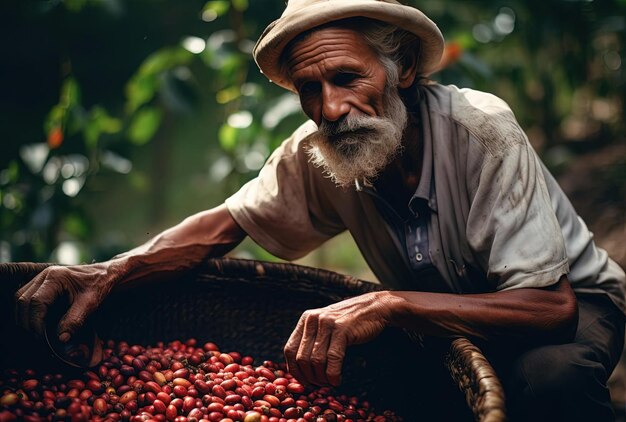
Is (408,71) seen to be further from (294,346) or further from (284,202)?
(294,346)

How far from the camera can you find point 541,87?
4.70 m

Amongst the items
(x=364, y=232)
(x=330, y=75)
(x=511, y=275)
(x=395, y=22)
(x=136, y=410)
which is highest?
(x=395, y=22)

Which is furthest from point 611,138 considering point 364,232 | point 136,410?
point 136,410

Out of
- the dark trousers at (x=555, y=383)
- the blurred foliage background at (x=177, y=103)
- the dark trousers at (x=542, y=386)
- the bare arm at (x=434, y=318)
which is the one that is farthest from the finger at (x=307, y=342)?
the blurred foliage background at (x=177, y=103)

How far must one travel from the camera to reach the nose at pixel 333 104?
1.78 meters

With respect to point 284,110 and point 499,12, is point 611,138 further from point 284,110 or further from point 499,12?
point 284,110

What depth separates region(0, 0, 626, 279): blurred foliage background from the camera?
3.20 meters

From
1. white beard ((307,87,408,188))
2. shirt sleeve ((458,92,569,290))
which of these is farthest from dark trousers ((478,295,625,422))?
white beard ((307,87,408,188))

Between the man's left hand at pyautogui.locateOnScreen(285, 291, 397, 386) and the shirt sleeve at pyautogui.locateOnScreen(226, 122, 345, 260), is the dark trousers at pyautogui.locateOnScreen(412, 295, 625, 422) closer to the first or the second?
the man's left hand at pyautogui.locateOnScreen(285, 291, 397, 386)

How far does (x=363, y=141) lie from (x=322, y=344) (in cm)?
55

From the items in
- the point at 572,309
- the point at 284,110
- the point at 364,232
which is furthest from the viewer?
the point at 284,110

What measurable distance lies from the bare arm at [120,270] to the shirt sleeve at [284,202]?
0.23 feet

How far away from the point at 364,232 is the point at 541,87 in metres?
3.10

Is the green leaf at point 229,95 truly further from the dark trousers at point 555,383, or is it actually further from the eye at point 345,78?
the dark trousers at point 555,383
